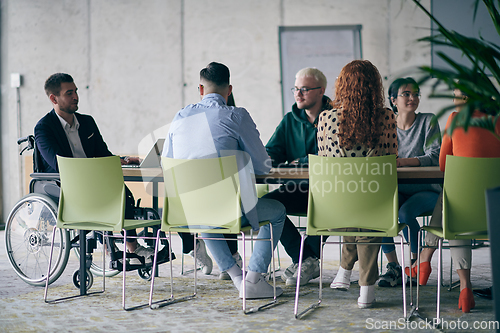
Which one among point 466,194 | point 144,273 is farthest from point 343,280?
point 144,273

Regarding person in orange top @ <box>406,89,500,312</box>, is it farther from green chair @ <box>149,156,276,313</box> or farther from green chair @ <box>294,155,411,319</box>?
green chair @ <box>149,156,276,313</box>

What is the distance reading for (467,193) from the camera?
224 centimetres

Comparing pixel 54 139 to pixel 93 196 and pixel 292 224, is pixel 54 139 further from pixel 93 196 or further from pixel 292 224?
pixel 292 224

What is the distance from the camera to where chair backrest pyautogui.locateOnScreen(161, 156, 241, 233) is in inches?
96.7

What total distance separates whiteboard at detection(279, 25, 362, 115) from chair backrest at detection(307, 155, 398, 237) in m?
3.62

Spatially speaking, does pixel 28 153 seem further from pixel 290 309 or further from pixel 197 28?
pixel 290 309

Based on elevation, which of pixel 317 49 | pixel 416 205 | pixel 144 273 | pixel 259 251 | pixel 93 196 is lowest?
pixel 144 273

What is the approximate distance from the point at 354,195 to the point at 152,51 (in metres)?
4.43

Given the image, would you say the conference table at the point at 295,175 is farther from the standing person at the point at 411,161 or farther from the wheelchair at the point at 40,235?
the wheelchair at the point at 40,235

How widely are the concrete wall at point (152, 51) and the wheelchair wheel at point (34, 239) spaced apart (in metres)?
3.04

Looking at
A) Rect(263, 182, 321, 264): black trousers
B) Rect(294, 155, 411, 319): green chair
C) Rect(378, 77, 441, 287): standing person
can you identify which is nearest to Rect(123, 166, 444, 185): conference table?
Rect(294, 155, 411, 319): green chair

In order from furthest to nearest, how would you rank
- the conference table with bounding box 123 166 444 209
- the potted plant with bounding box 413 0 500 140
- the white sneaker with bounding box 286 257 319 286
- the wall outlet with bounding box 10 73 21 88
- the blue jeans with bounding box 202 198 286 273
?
1. the wall outlet with bounding box 10 73 21 88
2. the white sneaker with bounding box 286 257 319 286
3. the blue jeans with bounding box 202 198 286 273
4. the conference table with bounding box 123 166 444 209
5. the potted plant with bounding box 413 0 500 140

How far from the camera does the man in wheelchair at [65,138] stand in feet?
10.2

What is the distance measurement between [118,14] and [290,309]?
4817mm
